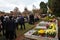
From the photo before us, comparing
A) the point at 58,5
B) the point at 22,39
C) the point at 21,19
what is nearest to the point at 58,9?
Answer: the point at 58,5

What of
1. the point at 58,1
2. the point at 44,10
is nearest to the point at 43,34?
the point at 58,1

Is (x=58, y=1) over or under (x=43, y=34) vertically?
over

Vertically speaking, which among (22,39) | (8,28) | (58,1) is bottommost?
(22,39)

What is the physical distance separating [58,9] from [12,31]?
2140cm

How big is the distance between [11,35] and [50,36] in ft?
8.28

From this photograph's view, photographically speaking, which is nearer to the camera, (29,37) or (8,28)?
(8,28)

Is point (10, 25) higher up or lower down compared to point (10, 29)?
higher up

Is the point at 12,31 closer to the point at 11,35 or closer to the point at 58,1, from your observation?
the point at 11,35

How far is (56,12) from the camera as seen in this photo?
35.1m

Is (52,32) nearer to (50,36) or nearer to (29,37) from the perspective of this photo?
(50,36)

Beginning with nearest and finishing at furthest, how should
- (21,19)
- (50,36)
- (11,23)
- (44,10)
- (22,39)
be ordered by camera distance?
1. (11,23)
2. (50,36)
3. (22,39)
4. (21,19)
5. (44,10)

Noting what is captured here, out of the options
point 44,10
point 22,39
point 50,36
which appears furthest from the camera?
point 44,10

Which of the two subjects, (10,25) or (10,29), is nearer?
(10,25)

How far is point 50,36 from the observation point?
14.5 m
